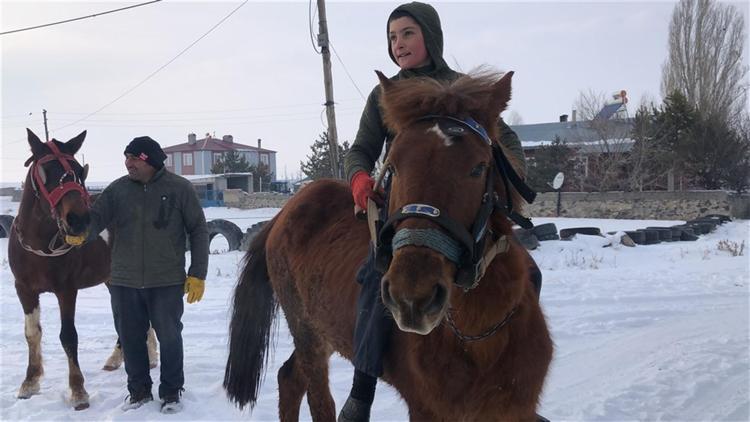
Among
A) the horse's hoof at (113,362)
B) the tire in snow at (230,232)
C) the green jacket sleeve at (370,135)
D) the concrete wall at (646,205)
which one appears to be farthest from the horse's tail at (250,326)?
the concrete wall at (646,205)

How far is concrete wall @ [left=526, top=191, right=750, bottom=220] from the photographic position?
73.6 ft

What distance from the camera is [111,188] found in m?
5.05

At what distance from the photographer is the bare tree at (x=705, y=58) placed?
35.6 m

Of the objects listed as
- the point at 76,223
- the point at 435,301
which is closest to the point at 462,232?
the point at 435,301

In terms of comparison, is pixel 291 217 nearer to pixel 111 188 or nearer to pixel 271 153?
pixel 111 188

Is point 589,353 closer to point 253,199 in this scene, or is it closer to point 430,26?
point 430,26

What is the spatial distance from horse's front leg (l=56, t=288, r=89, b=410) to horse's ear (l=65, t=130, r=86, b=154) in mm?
1308

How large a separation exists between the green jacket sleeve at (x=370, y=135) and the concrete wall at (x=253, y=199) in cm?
3325

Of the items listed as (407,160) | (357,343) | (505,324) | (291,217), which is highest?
(407,160)

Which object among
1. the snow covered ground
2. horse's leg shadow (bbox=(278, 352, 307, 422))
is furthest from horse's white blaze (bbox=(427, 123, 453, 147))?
horse's leg shadow (bbox=(278, 352, 307, 422))

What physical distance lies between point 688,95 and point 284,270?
130 feet

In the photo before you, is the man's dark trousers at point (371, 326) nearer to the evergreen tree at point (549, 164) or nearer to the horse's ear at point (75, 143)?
the horse's ear at point (75, 143)

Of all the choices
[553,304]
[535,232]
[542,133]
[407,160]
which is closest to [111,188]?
[407,160]

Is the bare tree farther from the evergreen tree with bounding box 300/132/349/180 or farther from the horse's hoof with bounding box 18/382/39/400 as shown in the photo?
the horse's hoof with bounding box 18/382/39/400
